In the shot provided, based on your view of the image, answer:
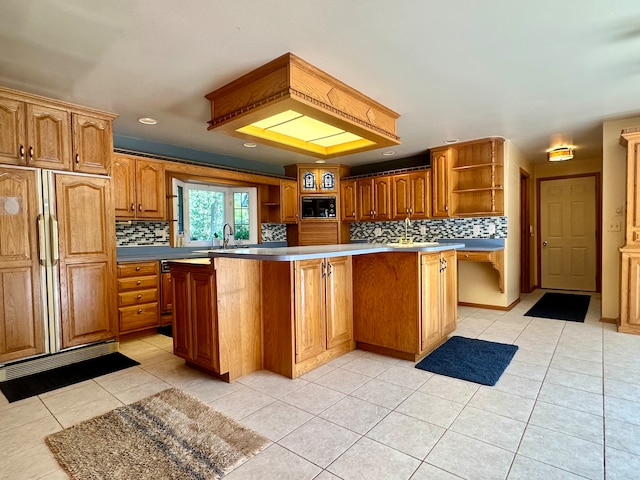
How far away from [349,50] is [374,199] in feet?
12.1

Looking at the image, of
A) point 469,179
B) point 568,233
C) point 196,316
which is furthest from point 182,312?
point 568,233

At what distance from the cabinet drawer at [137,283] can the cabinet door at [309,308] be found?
216cm

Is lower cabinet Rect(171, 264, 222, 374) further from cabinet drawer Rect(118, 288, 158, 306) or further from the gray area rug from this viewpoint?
cabinet drawer Rect(118, 288, 158, 306)

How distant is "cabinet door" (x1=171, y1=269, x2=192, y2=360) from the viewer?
279cm

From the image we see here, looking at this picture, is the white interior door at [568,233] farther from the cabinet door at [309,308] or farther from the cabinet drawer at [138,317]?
the cabinet drawer at [138,317]

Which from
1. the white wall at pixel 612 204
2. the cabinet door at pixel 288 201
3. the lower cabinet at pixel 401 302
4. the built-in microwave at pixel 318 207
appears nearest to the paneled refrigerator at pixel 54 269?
the lower cabinet at pixel 401 302

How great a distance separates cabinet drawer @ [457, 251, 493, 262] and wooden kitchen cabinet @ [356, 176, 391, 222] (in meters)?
1.42

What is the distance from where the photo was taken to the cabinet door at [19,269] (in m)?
2.74

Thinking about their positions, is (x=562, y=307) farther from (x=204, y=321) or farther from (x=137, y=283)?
(x=137, y=283)

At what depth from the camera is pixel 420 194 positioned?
5.25 metres

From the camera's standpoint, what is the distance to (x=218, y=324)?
254cm

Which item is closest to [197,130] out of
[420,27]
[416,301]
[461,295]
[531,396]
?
[420,27]

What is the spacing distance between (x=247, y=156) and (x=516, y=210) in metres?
4.28

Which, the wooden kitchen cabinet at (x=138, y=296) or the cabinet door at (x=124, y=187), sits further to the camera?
the cabinet door at (x=124, y=187)
